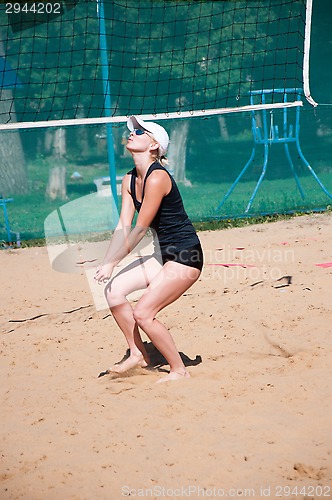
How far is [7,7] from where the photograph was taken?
942 centimetres

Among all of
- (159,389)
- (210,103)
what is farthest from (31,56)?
(159,389)

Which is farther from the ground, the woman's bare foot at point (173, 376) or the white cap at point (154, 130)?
the white cap at point (154, 130)

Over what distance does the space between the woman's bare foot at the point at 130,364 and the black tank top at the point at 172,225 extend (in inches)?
29.3

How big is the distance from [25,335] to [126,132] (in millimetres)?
4738

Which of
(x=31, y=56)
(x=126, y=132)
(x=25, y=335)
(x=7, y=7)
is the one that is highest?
(x=7, y=7)

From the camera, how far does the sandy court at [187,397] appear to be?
323 centimetres

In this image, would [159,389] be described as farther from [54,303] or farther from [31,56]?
[31,56]

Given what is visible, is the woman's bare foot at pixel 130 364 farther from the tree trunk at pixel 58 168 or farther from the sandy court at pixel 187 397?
the tree trunk at pixel 58 168

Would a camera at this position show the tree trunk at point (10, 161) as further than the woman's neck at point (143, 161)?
Yes

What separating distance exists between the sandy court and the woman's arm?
741mm

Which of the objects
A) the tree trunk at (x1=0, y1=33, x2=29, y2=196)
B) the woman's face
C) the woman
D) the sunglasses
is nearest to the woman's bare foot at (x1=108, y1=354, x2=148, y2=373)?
the woman

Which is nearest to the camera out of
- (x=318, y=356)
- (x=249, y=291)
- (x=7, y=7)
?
(x=318, y=356)

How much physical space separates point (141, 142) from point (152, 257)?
0.75 metres

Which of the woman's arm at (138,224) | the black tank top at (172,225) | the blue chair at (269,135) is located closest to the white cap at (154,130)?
the black tank top at (172,225)
